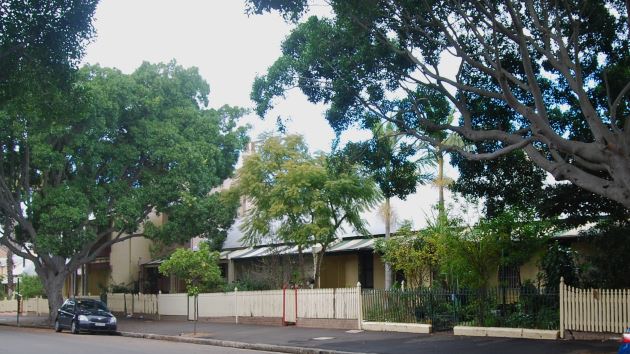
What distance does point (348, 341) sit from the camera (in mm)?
19203

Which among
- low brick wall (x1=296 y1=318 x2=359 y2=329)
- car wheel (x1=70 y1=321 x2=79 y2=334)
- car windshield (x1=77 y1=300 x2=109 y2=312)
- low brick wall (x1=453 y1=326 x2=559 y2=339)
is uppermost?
low brick wall (x1=453 y1=326 x2=559 y2=339)

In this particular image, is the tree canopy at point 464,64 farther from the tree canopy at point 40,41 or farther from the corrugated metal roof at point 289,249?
the corrugated metal roof at point 289,249

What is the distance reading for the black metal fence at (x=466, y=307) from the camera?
18.0 meters

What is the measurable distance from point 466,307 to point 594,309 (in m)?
4.16

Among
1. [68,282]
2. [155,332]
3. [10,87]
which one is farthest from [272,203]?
[68,282]

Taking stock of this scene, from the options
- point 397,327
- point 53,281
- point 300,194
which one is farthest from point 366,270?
point 53,281

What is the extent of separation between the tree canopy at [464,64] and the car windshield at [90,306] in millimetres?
14384

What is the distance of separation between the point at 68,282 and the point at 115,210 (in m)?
24.0

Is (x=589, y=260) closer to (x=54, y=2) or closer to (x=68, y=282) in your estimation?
(x=54, y=2)

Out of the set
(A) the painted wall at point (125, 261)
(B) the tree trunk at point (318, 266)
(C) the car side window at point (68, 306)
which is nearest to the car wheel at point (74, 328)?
(C) the car side window at point (68, 306)

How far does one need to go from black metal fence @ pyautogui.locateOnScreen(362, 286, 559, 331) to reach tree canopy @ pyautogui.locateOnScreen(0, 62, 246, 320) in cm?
1217

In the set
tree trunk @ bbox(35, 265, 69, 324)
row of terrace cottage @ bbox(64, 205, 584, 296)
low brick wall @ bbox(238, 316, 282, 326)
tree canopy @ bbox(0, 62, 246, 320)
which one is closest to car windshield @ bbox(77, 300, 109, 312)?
tree canopy @ bbox(0, 62, 246, 320)

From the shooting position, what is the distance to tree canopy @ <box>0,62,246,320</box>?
29031mm

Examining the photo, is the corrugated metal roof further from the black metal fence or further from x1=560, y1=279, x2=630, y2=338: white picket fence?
x1=560, y1=279, x2=630, y2=338: white picket fence
